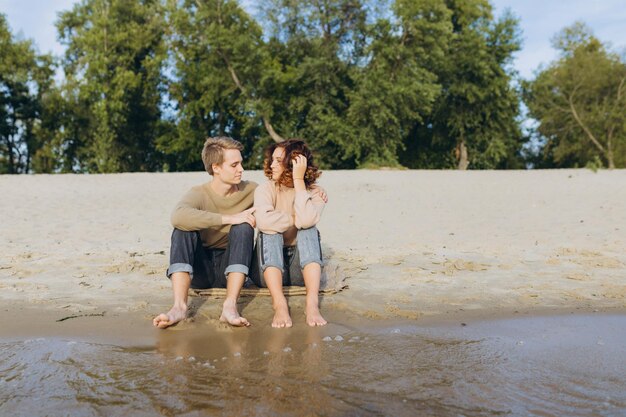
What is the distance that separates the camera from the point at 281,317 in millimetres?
3916

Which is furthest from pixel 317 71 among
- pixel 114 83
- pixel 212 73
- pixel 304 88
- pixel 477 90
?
pixel 114 83

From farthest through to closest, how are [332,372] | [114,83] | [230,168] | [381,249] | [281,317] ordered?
[114,83] → [381,249] → [230,168] → [281,317] → [332,372]

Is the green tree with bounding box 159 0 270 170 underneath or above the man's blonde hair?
above

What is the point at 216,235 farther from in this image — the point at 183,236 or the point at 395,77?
the point at 395,77

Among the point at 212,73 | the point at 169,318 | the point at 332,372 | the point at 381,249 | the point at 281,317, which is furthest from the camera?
the point at 212,73

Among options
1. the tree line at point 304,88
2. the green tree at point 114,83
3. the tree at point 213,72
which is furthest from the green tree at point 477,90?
the green tree at point 114,83

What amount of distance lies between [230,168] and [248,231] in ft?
1.55

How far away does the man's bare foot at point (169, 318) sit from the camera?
375cm

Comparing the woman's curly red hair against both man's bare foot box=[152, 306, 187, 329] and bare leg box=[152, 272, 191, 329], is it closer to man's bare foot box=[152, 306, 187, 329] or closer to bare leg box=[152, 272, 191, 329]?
bare leg box=[152, 272, 191, 329]

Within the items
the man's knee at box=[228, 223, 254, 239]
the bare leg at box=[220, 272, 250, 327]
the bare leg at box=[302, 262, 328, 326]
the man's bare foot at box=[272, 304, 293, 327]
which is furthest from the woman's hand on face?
Result: the man's bare foot at box=[272, 304, 293, 327]

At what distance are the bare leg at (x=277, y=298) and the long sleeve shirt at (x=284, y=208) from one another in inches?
10.8

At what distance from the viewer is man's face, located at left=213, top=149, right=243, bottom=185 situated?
4.24 metres

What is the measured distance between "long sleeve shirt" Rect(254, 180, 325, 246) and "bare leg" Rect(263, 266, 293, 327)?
275 mm

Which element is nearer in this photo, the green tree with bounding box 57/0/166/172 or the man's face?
the man's face
